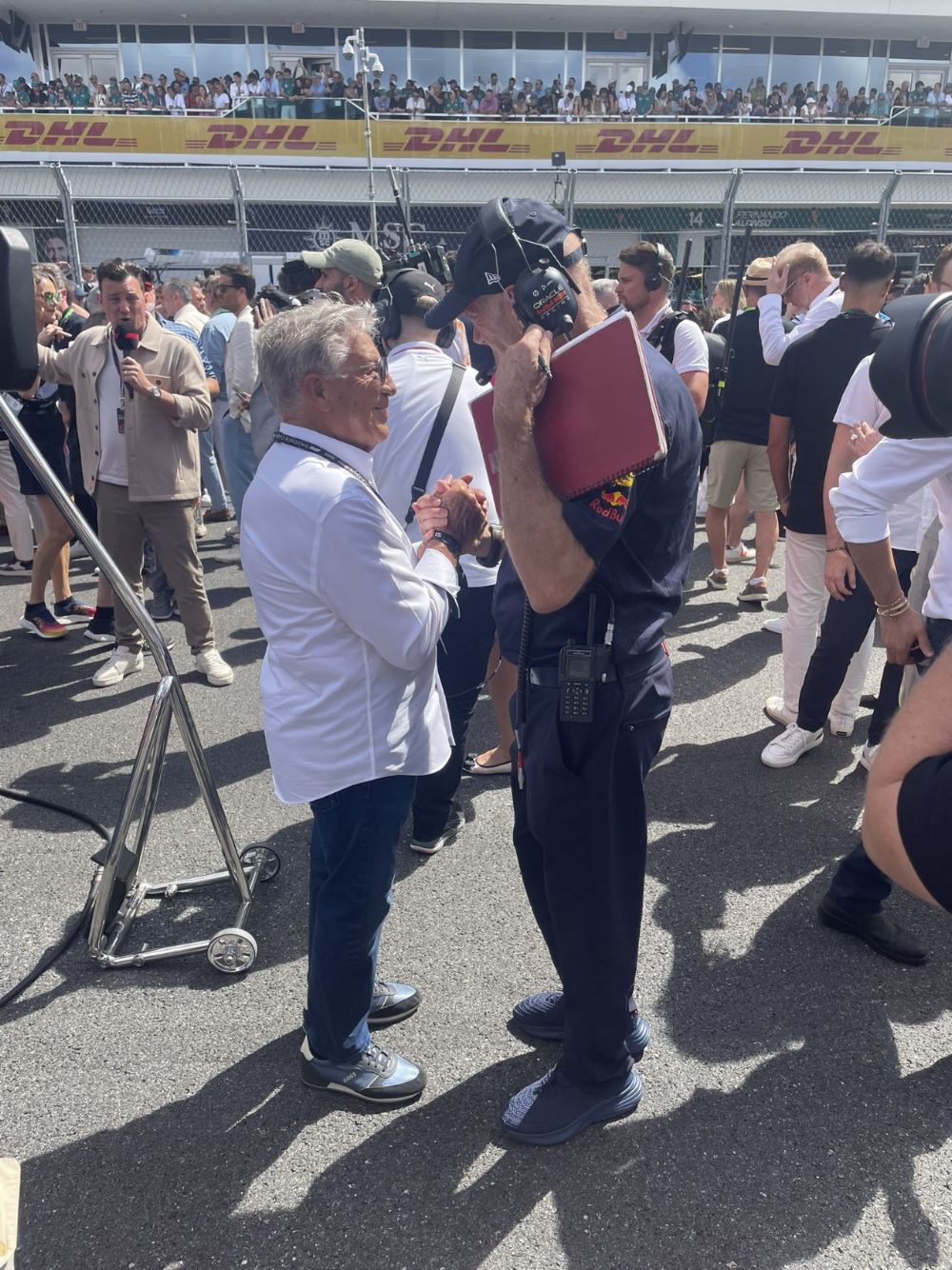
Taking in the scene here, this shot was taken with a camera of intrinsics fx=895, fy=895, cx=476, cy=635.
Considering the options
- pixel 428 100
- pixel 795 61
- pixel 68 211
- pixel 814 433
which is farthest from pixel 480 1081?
pixel 795 61

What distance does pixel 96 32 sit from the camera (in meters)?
26.8

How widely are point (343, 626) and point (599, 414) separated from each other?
2.45 ft

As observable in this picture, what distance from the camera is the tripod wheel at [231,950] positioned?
266 centimetres

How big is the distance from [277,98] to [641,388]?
24621 mm

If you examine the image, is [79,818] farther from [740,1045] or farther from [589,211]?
[589,211]

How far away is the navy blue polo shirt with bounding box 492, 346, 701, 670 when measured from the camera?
180 cm

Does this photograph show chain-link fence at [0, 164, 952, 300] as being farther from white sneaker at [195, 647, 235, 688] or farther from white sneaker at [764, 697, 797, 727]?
white sneaker at [764, 697, 797, 727]

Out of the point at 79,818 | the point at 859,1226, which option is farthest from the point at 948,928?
the point at 79,818

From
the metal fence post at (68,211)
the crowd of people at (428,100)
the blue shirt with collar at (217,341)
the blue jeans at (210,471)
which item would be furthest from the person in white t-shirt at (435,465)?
the crowd of people at (428,100)

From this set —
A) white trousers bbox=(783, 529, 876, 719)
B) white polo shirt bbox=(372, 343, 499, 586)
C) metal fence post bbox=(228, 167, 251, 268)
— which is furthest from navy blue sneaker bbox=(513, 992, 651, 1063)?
metal fence post bbox=(228, 167, 251, 268)

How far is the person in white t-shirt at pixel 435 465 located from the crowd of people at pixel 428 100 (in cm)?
2264

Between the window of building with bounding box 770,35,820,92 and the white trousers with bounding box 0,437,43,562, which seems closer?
the white trousers with bounding box 0,437,43,562

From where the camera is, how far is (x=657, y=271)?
4.90 metres

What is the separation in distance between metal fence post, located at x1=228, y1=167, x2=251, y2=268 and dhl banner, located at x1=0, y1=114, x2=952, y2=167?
1322 centimetres
